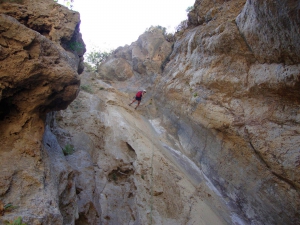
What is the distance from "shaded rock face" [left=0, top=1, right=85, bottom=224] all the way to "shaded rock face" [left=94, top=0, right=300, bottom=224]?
17.2 ft

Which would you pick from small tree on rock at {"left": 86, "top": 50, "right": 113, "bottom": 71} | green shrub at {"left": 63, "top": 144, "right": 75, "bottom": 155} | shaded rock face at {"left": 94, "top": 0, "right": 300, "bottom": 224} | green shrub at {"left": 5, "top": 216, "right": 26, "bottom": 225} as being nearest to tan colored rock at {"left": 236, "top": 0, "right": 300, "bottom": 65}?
shaded rock face at {"left": 94, "top": 0, "right": 300, "bottom": 224}

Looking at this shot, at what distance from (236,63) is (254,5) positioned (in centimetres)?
233

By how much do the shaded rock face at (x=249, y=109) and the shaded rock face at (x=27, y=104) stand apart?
5.24 meters

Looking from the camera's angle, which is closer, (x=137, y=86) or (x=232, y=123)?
(x=232, y=123)

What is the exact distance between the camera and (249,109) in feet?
23.2

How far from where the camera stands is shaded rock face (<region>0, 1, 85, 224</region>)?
3072 mm

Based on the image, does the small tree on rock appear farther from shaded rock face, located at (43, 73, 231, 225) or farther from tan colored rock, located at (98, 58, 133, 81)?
shaded rock face, located at (43, 73, 231, 225)

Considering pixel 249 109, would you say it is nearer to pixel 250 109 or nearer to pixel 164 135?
pixel 250 109

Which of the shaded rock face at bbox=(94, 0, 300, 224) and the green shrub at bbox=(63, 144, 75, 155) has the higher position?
the green shrub at bbox=(63, 144, 75, 155)

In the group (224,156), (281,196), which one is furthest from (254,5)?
(281,196)

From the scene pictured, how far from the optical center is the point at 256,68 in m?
6.94

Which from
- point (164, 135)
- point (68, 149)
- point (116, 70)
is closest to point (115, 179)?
point (68, 149)

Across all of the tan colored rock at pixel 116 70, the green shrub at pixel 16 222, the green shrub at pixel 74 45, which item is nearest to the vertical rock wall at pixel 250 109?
the green shrub at pixel 74 45

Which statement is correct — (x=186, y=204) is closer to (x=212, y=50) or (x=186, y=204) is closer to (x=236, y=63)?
(x=236, y=63)
